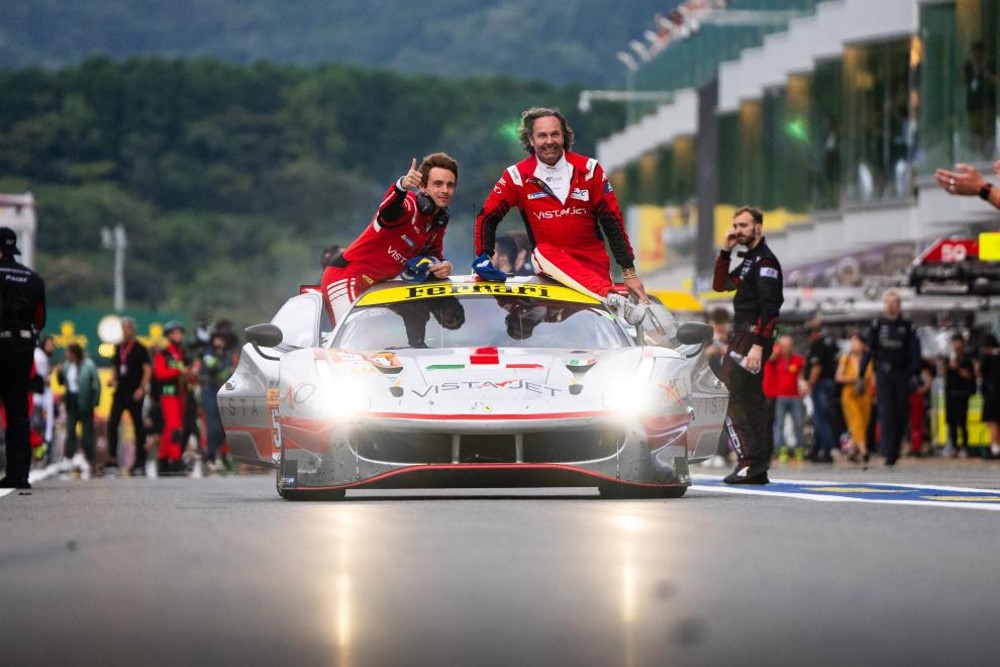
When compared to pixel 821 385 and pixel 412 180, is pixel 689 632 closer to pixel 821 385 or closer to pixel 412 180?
pixel 412 180

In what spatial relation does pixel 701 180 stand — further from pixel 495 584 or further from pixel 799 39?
pixel 495 584

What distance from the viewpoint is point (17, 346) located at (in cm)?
1600

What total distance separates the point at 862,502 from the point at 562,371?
1.58 metres

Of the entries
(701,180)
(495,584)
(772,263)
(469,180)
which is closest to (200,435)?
(772,263)

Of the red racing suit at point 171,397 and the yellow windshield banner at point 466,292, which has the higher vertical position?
the yellow windshield banner at point 466,292

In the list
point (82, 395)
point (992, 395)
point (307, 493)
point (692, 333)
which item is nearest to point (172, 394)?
point (82, 395)

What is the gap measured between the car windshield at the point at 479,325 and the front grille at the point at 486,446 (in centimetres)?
107

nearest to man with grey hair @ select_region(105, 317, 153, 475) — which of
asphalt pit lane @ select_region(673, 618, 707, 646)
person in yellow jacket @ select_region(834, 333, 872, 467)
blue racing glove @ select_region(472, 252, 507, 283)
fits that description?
person in yellow jacket @ select_region(834, 333, 872, 467)

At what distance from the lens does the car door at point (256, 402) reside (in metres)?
12.7

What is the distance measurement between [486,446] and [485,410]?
195 millimetres

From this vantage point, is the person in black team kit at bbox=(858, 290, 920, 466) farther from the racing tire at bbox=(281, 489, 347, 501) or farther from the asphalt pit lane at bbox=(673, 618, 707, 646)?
the asphalt pit lane at bbox=(673, 618, 707, 646)

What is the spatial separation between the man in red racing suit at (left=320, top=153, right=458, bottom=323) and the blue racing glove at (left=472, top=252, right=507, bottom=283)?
1.32ft

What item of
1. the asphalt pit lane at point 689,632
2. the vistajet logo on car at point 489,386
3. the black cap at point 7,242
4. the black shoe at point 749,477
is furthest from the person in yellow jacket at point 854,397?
the asphalt pit lane at point 689,632

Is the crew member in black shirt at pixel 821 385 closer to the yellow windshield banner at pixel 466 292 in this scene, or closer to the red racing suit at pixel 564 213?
the red racing suit at pixel 564 213
